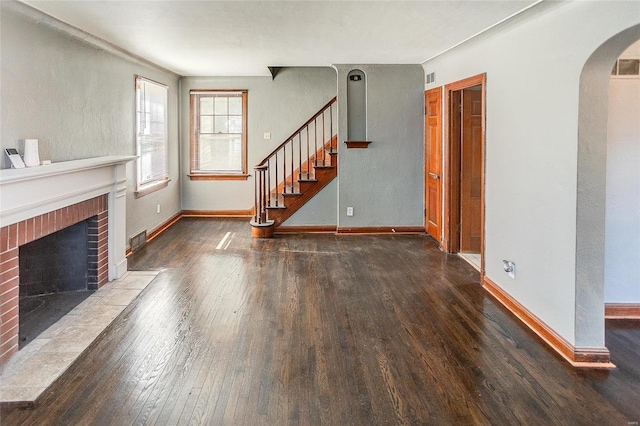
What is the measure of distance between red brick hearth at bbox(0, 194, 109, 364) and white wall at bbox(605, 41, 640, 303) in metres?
4.20

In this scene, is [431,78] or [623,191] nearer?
[623,191]

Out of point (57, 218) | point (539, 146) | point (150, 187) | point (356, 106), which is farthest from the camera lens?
point (356, 106)

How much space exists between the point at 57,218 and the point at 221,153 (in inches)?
194

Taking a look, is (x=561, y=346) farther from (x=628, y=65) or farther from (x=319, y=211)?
(x=319, y=211)

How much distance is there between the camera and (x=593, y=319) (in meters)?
3.18

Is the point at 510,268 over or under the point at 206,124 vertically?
under

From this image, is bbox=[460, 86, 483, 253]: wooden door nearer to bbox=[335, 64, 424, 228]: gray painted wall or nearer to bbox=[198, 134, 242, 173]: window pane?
bbox=[335, 64, 424, 228]: gray painted wall

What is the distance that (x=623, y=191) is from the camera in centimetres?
381

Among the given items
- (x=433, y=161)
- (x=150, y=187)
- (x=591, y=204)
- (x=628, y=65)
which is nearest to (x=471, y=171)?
(x=433, y=161)

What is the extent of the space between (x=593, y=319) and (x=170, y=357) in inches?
106

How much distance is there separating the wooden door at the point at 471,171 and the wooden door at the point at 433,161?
45 centimetres

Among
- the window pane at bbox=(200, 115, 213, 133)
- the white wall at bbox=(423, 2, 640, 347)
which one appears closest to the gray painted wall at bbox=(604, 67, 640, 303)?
the white wall at bbox=(423, 2, 640, 347)

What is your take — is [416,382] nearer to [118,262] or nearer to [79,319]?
[79,319]

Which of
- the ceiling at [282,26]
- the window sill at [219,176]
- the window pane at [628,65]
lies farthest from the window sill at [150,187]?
the window pane at [628,65]
